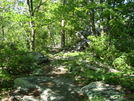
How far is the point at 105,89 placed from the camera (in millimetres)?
4773

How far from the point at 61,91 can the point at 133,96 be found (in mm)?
2915

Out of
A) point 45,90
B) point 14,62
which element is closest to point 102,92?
point 45,90

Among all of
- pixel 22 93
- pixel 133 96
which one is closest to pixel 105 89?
pixel 133 96

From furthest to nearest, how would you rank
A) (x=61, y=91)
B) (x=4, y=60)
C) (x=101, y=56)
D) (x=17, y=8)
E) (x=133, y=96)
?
1. (x=17, y=8)
2. (x=101, y=56)
3. (x=4, y=60)
4. (x=61, y=91)
5. (x=133, y=96)

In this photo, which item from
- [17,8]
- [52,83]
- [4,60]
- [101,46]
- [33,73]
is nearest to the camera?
[52,83]

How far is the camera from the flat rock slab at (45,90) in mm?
4757

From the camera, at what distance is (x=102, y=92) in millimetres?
4582

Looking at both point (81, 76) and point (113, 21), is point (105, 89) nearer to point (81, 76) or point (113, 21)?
point (81, 76)

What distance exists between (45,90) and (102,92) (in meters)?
2.57

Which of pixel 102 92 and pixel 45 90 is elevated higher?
pixel 102 92

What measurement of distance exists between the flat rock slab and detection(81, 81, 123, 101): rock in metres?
0.49

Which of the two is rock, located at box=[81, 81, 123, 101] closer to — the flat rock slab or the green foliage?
the flat rock slab

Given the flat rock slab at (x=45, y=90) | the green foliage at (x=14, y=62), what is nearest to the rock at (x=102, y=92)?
the flat rock slab at (x=45, y=90)

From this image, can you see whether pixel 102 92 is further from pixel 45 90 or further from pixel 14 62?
pixel 14 62
